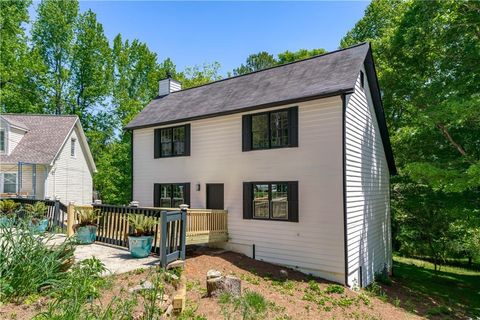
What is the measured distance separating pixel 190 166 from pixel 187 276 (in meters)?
5.56

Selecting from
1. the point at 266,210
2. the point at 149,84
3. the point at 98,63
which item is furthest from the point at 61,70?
the point at 266,210

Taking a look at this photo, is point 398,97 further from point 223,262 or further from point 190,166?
point 223,262

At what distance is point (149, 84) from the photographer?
2994cm

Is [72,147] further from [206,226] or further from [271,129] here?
[271,129]

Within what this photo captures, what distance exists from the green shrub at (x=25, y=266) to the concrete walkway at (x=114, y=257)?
1725 mm

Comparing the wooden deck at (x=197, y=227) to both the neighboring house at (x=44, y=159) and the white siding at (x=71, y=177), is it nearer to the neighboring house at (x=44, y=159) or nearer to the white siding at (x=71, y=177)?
the neighboring house at (x=44, y=159)

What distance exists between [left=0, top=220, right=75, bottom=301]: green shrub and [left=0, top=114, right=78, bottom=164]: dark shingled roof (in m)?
16.3

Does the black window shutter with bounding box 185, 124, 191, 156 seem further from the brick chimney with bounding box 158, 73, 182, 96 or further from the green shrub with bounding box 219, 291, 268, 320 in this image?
the green shrub with bounding box 219, 291, 268, 320

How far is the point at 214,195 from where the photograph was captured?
468 inches

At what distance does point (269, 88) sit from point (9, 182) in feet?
59.6

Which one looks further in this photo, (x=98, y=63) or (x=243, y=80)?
(x=98, y=63)

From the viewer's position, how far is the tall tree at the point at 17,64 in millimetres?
23844

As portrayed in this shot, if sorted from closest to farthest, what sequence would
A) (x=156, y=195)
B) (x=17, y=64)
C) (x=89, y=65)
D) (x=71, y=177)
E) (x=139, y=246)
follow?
(x=139, y=246) < (x=156, y=195) < (x=71, y=177) < (x=17, y=64) < (x=89, y=65)

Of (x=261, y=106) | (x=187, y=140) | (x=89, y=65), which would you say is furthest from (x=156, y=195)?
(x=89, y=65)
